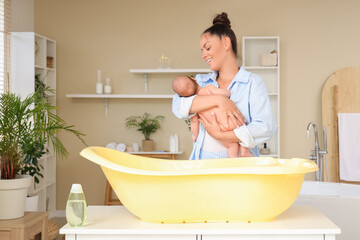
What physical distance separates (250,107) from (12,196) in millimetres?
1539

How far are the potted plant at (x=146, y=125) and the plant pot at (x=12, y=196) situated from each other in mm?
2334

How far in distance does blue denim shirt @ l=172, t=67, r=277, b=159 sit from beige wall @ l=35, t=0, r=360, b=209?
3367 mm

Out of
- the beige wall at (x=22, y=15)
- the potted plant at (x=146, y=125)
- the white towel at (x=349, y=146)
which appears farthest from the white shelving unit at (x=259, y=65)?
the beige wall at (x=22, y=15)

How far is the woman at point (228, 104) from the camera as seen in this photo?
1.67 metres

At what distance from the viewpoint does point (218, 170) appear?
4.15ft

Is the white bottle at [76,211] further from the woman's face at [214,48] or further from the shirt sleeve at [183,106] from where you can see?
the woman's face at [214,48]

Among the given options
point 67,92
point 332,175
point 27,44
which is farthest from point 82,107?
point 332,175

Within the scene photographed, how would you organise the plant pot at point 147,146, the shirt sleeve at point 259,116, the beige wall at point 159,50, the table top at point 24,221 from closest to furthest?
the shirt sleeve at point 259,116 → the table top at point 24,221 → the plant pot at point 147,146 → the beige wall at point 159,50

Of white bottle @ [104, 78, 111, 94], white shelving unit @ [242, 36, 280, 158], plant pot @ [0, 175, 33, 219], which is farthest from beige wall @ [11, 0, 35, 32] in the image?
plant pot @ [0, 175, 33, 219]

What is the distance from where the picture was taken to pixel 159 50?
5121mm

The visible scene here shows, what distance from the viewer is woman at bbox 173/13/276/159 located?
5.47ft

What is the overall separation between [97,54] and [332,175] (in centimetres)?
281

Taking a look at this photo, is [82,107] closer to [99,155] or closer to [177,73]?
[177,73]

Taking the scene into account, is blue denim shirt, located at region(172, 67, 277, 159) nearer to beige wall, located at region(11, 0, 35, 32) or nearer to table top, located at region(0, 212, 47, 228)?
table top, located at region(0, 212, 47, 228)
